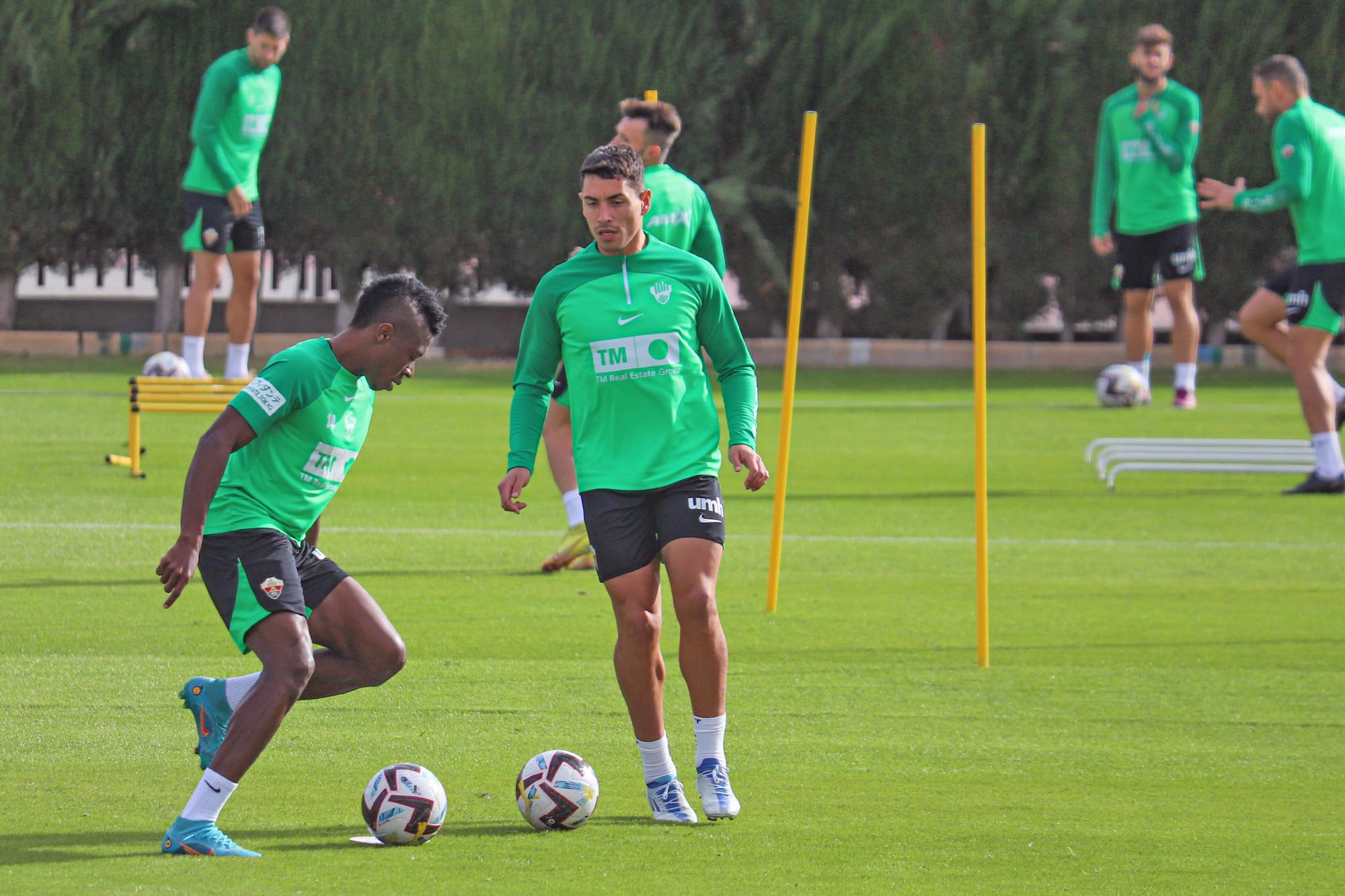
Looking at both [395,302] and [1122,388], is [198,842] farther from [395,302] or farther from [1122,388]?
[1122,388]

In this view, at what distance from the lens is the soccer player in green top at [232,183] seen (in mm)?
13016

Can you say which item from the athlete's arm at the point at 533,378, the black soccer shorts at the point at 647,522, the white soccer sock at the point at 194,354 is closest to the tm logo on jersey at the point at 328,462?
the athlete's arm at the point at 533,378

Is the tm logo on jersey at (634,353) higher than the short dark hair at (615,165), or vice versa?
the short dark hair at (615,165)

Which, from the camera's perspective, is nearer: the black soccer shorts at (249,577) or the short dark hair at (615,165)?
the black soccer shorts at (249,577)

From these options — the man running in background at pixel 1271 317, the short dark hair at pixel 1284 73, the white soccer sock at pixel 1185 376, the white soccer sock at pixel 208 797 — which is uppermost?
the short dark hair at pixel 1284 73

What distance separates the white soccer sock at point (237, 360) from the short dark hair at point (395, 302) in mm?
8562

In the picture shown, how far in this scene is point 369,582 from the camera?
28.2 ft

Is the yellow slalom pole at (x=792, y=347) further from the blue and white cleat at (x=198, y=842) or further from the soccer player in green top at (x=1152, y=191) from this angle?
the soccer player in green top at (x=1152, y=191)

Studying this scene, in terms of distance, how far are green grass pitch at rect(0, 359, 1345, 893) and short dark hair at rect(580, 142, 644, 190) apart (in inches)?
70.9

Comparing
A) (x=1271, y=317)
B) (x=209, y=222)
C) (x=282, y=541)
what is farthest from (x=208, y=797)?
(x=1271, y=317)

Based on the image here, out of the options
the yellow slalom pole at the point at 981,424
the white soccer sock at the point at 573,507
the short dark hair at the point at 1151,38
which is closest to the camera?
the yellow slalom pole at the point at 981,424

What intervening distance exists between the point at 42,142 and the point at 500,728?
1768cm

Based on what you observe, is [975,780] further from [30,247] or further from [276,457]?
[30,247]

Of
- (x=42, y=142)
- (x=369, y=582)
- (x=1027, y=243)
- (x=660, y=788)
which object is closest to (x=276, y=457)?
(x=660, y=788)
